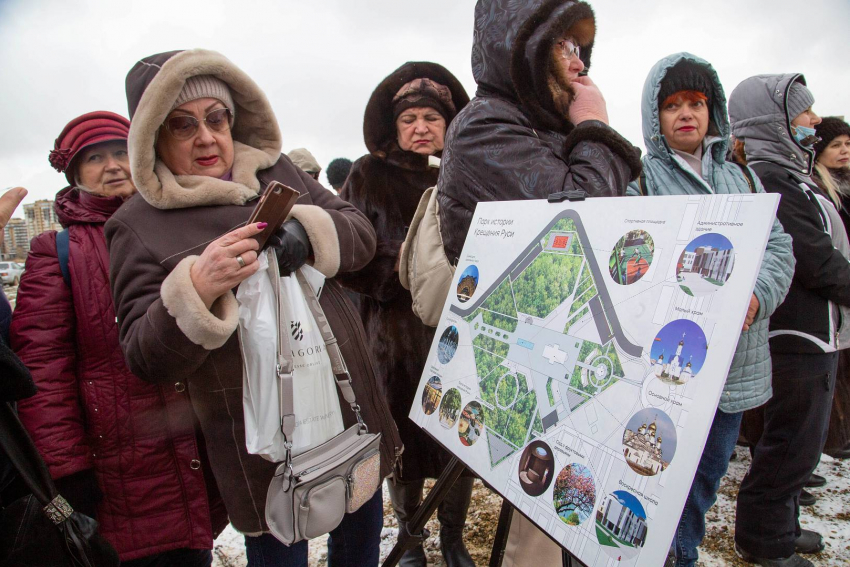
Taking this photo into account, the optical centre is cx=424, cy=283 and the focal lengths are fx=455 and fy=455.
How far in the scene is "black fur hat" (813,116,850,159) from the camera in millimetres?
2924

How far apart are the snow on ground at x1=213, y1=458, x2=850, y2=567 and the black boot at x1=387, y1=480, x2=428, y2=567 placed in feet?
0.44

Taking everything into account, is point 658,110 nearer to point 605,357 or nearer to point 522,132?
point 522,132

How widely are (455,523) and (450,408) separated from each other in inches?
50.9

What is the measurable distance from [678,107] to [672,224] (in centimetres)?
130

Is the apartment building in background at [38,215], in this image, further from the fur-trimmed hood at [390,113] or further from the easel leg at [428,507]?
the easel leg at [428,507]

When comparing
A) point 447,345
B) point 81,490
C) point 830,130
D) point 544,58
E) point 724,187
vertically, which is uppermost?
point 830,130

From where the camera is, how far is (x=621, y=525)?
0.74 metres

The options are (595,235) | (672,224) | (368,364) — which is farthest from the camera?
(368,364)

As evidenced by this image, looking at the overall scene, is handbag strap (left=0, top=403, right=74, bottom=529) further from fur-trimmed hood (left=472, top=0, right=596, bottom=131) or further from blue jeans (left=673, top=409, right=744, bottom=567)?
blue jeans (left=673, top=409, right=744, bottom=567)

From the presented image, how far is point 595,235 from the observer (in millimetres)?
917

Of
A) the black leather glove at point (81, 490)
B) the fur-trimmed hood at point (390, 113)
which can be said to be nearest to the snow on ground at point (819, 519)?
the fur-trimmed hood at point (390, 113)

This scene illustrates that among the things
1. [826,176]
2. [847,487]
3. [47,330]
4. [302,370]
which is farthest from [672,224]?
[847,487]

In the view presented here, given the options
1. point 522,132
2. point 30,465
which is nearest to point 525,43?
point 522,132

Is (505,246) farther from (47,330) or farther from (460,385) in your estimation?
(47,330)
